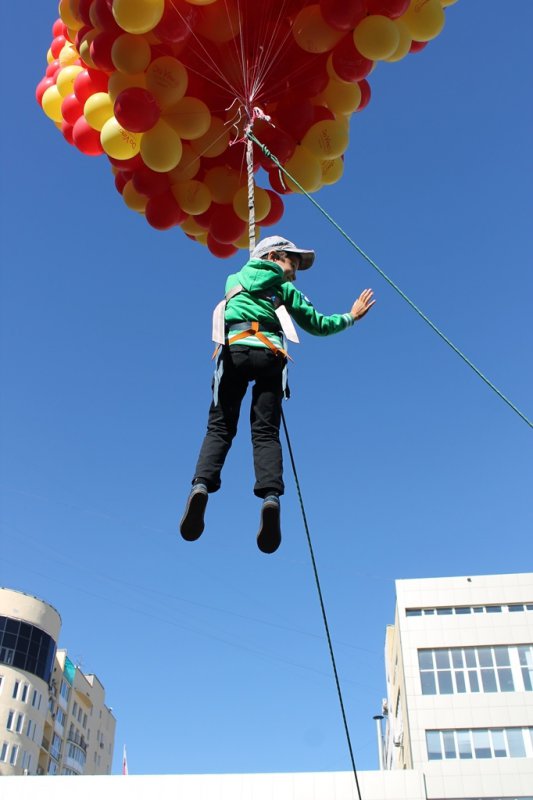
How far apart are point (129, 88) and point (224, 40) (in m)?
0.91

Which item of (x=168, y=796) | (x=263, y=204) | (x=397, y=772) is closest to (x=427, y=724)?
(x=397, y=772)

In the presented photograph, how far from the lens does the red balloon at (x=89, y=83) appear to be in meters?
7.16

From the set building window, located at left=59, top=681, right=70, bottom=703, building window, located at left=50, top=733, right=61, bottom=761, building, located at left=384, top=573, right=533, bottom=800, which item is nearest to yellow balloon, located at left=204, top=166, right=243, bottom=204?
building, located at left=384, top=573, right=533, bottom=800

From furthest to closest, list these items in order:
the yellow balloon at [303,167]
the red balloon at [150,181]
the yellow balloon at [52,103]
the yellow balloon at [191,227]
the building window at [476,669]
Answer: the building window at [476,669], the yellow balloon at [52,103], the yellow balloon at [191,227], the yellow balloon at [303,167], the red balloon at [150,181]

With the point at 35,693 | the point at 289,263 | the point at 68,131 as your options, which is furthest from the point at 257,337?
the point at 35,693

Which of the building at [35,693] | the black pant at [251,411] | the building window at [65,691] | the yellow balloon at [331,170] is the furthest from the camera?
the building window at [65,691]

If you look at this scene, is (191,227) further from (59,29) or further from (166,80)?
(59,29)

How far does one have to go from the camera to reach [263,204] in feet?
24.2

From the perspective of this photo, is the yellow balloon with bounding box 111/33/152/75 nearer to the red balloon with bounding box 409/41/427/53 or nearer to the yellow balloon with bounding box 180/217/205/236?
the yellow balloon with bounding box 180/217/205/236

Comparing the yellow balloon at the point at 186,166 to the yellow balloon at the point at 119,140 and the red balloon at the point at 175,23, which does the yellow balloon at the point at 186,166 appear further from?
the red balloon at the point at 175,23

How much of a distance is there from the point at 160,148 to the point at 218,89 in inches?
33.3

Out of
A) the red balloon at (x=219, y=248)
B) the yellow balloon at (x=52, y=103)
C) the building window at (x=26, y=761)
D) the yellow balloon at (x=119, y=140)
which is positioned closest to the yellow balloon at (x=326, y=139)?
the red balloon at (x=219, y=248)

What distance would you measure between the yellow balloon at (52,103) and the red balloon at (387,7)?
302cm

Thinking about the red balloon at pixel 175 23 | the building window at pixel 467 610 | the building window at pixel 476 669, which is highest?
the building window at pixel 467 610
